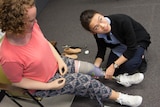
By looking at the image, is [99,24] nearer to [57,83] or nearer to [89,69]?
[89,69]

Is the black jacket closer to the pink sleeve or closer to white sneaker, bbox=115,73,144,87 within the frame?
white sneaker, bbox=115,73,144,87

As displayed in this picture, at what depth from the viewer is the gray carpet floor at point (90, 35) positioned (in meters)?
1.65

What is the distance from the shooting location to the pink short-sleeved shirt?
1188mm

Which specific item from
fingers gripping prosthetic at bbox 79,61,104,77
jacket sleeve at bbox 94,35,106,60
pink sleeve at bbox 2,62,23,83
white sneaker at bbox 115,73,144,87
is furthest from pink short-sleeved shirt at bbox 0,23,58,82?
white sneaker at bbox 115,73,144,87

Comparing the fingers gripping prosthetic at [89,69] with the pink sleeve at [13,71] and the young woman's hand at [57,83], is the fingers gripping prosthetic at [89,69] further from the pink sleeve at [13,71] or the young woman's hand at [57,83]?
the pink sleeve at [13,71]

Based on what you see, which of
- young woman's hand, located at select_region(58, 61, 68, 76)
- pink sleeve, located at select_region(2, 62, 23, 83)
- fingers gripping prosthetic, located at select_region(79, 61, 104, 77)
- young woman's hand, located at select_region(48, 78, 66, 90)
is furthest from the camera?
fingers gripping prosthetic, located at select_region(79, 61, 104, 77)

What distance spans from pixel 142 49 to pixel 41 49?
0.75m

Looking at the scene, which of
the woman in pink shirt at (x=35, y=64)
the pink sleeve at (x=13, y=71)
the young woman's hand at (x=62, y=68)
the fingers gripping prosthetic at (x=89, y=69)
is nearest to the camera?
the woman in pink shirt at (x=35, y=64)

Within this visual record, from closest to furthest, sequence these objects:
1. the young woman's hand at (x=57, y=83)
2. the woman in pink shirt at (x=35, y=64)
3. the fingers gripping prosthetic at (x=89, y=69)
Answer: the woman in pink shirt at (x=35, y=64) < the young woman's hand at (x=57, y=83) < the fingers gripping prosthetic at (x=89, y=69)

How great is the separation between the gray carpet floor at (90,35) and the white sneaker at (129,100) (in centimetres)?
6

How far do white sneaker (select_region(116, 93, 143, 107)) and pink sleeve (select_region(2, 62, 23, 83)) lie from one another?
66cm

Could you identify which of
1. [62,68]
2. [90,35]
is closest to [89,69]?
[62,68]

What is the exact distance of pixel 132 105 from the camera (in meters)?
1.50

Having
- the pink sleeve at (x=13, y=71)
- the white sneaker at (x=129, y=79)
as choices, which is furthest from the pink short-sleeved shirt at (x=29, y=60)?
the white sneaker at (x=129, y=79)
